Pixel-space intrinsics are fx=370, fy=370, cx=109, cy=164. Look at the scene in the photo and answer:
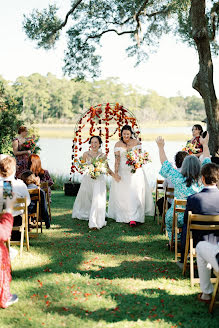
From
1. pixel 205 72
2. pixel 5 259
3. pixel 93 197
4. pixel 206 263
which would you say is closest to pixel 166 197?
pixel 93 197

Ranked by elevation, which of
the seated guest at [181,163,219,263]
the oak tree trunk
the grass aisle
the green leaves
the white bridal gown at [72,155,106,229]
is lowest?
the grass aisle

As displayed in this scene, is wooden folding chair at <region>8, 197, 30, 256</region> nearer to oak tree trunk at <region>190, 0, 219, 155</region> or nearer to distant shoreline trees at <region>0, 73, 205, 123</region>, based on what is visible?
oak tree trunk at <region>190, 0, 219, 155</region>

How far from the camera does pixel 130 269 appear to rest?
4871 mm

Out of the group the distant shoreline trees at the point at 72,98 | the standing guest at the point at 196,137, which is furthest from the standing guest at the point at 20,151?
the distant shoreline trees at the point at 72,98

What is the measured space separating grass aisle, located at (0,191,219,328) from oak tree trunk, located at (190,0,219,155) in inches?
187

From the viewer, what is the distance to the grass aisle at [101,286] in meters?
3.48

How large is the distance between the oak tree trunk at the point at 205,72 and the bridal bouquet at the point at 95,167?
164 inches

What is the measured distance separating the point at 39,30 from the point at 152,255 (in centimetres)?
901

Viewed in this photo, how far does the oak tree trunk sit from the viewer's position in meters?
9.72

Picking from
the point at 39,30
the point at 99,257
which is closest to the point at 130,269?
the point at 99,257

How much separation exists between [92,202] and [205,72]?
5149 millimetres

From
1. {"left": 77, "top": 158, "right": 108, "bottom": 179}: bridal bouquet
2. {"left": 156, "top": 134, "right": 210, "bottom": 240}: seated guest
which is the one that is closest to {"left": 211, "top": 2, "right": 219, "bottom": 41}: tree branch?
{"left": 77, "top": 158, "right": 108, "bottom": 179}: bridal bouquet

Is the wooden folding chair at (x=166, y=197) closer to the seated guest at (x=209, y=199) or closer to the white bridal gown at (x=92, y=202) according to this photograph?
the white bridal gown at (x=92, y=202)

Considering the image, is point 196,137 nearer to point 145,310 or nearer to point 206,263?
point 206,263
